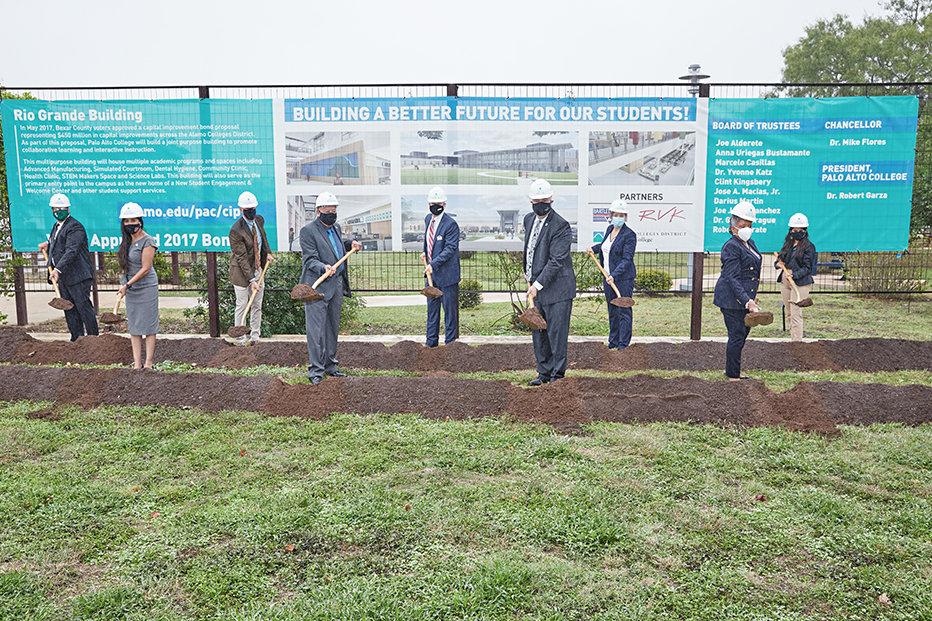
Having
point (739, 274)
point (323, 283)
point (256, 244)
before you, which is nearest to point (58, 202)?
point (256, 244)

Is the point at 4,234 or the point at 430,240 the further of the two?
the point at 4,234

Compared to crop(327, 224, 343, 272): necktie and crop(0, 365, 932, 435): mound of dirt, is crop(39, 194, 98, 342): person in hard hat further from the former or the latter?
crop(327, 224, 343, 272): necktie

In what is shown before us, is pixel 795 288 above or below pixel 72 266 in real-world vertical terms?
below

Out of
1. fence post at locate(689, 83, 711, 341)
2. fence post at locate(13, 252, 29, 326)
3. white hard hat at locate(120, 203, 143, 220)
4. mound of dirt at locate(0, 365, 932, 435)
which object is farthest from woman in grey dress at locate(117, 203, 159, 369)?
fence post at locate(689, 83, 711, 341)

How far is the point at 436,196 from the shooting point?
9.39 m

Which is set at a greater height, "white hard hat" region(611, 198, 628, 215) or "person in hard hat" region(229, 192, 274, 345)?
"white hard hat" region(611, 198, 628, 215)

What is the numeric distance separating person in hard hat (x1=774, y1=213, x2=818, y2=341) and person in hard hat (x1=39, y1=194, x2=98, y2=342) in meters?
8.67

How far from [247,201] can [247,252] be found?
0.65 metres

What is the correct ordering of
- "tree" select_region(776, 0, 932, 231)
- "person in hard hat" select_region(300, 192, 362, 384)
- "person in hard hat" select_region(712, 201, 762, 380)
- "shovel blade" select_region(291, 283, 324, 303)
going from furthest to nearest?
"tree" select_region(776, 0, 932, 231)
"person in hard hat" select_region(300, 192, 362, 384)
"shovel blade" select_region(291, 283, 324, 303)
"person in hard hat" select_region(712, 201, 762, 380)

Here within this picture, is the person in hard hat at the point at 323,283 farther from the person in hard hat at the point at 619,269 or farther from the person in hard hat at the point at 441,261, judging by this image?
the person in hard hat at the point at 619,269

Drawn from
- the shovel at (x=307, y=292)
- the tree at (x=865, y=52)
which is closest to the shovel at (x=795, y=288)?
the shovel at (x=307, y=292)

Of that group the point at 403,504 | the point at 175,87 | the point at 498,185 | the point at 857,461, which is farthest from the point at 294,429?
the point at 175,87

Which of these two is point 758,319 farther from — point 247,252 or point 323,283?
point 247,252

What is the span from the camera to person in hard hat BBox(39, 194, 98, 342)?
8875mm
